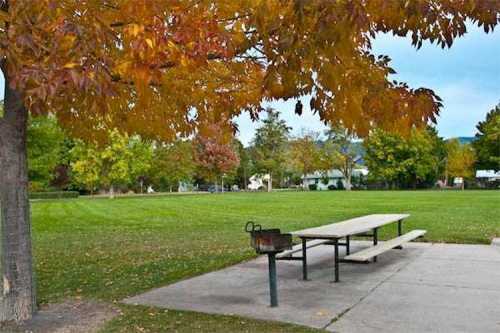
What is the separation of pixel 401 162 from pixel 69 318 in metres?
73.2

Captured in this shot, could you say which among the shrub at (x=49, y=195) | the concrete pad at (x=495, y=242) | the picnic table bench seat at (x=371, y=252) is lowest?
the concrete pad at (x=495, y=242)

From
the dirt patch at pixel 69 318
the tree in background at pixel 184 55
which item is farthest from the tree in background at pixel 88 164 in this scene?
the tree in background at pixel 184 55

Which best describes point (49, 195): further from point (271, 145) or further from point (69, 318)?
point (69, 318)

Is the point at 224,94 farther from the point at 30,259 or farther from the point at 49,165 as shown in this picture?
the point at 49,165

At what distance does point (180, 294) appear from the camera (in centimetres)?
693

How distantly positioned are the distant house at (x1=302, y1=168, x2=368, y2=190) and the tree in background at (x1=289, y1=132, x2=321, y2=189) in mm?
5675

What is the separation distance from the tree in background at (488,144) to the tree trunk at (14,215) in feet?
240

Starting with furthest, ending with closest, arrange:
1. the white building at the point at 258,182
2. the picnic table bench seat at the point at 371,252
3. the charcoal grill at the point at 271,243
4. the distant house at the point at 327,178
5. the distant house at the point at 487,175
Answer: the distant house at the point at 327,178, the white building at the point at 258,182, the distant house at the point at 487,175, the picnic table bench seat at the point at 371,252, the charcoal grill at the point at 271,243

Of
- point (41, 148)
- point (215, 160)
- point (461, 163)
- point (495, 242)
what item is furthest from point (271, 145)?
point (495, 242)

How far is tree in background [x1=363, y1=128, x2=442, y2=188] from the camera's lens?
7488 centimetres

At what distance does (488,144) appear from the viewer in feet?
253

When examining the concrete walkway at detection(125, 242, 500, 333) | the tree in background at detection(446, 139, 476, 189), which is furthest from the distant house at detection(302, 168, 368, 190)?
the concrete walkway at detection(125, 242, 500, 333)

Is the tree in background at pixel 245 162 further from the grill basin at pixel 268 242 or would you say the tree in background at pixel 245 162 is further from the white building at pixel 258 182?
the grill basin at pixel 268 242

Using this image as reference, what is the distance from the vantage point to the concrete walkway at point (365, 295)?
18.2 feet
